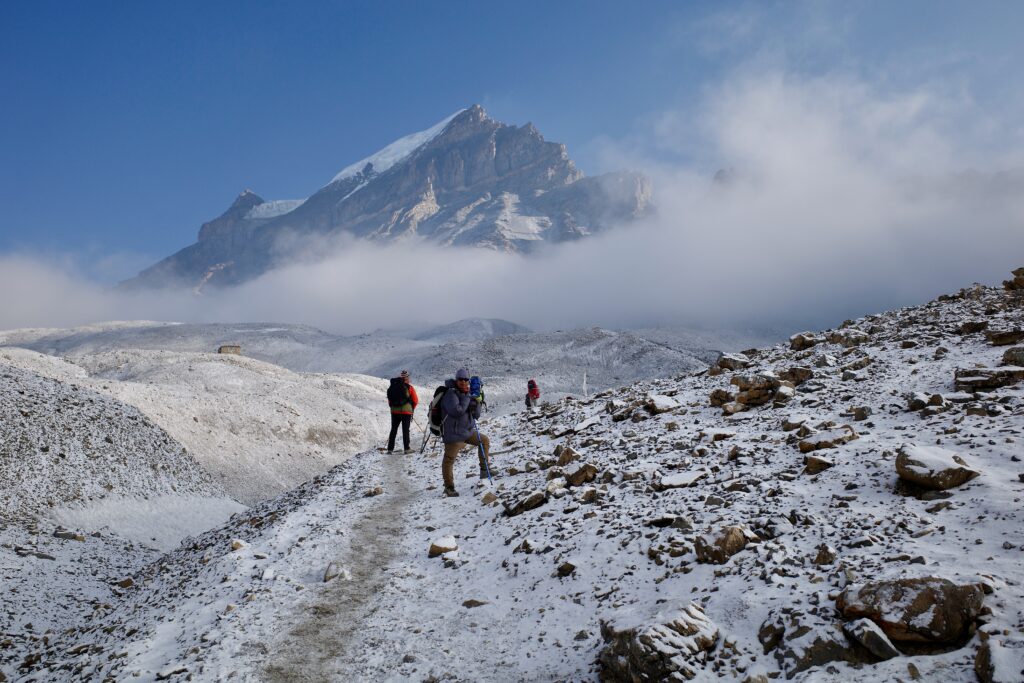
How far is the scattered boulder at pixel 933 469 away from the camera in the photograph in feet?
22.9

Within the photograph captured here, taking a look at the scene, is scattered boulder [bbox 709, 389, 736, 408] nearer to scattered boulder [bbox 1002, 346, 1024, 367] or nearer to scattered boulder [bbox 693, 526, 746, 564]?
scattered boulder [bbox 1002, 346, 1024, 367]

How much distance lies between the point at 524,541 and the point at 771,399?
8273 millimetres

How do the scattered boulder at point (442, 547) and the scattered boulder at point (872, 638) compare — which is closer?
the scattered boulder at point (872, 638)

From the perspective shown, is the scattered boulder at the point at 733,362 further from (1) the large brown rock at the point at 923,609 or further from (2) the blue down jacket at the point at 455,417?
(1) the large brown rock at the point at 923,609

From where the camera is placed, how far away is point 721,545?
672 cm

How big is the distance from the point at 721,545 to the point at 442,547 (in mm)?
4794

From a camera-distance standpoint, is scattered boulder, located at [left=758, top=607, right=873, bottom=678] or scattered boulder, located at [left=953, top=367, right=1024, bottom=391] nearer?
scattered boulder, located at [left=758, top=607, right=873, bottom=678]

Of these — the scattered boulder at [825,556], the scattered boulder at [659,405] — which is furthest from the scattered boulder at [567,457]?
the scattered boulder at [825,556]

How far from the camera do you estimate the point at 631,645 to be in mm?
5184

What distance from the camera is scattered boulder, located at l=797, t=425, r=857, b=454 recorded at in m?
9.40

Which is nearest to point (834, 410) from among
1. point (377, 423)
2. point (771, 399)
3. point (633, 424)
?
A: point (771, 399)

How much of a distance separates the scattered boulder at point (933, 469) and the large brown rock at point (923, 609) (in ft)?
8.61

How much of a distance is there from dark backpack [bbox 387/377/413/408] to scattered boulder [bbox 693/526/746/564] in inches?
588

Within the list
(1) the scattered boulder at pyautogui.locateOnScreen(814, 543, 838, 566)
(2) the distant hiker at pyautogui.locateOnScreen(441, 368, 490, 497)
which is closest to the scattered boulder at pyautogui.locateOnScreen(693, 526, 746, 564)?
(1) the scattered boulder at pyautogui.locateOnScreen(814, 543, 838, 566)
